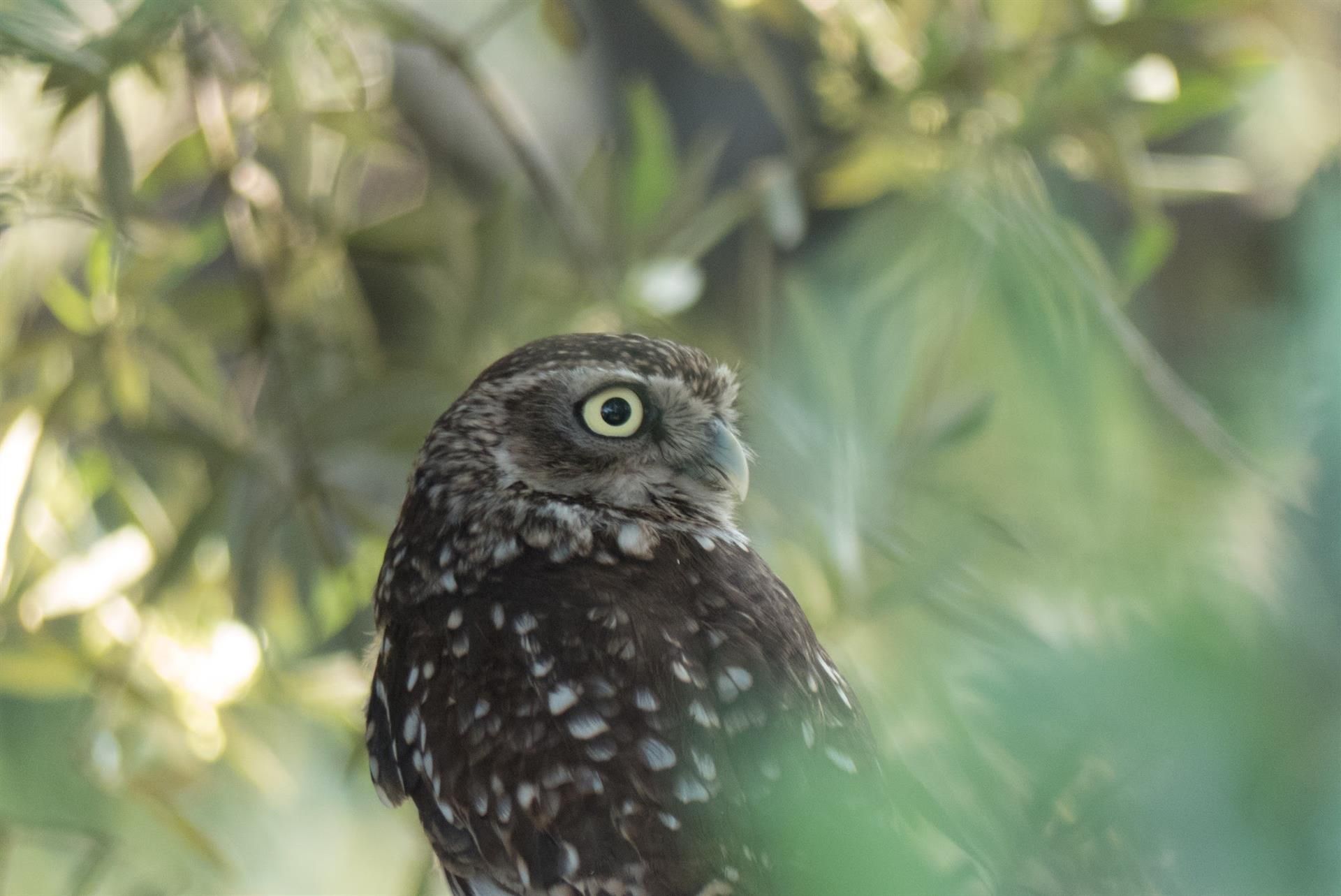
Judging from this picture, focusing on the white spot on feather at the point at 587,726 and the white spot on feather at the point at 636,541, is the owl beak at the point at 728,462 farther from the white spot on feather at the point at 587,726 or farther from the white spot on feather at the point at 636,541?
the white spot on feather at the point at 587,726

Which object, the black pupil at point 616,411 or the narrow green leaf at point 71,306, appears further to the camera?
the narrow green leaf at point 71,306

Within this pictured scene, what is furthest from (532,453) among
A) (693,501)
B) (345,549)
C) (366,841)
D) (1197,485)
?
(366,841)

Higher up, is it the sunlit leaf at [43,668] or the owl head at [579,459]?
the owl head at [579,459]

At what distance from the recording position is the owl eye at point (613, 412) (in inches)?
38.9

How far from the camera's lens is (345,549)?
1.43m

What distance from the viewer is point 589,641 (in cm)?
85

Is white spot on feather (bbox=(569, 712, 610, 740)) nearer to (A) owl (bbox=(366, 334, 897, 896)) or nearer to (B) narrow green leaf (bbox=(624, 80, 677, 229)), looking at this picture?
(A) owl (bbox=(366, 334, 897, 896))

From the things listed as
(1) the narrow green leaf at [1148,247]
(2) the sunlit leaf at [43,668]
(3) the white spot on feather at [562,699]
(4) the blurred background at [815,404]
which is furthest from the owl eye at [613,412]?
(2) the sunlit leaf at [43,668]

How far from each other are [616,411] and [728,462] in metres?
0.10

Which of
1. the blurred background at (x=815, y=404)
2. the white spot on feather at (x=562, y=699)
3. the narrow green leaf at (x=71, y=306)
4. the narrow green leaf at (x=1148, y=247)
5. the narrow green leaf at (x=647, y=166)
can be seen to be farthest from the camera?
the narrow green leaf at (x=647, y=166)

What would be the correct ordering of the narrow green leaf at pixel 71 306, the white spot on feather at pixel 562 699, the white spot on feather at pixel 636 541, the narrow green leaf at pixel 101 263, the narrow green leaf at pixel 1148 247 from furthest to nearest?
the narrow green leaf at pixel 71 306 < the narrow green leaf at pixel 101 263 < the white spot on feather at pixel 636 541 < the white spot on feather at pixel 562 699 < the narrow green leaf at pixel 1148 247

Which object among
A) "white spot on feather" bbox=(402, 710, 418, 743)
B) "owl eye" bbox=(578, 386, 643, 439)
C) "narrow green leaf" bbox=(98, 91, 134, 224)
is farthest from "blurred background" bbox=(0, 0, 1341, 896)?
"white spot on feather" bbox=(402, 710, 418, 743)

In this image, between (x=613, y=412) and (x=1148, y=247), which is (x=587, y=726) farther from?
(x=1148, y=247)

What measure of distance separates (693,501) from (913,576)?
1.93 ft
